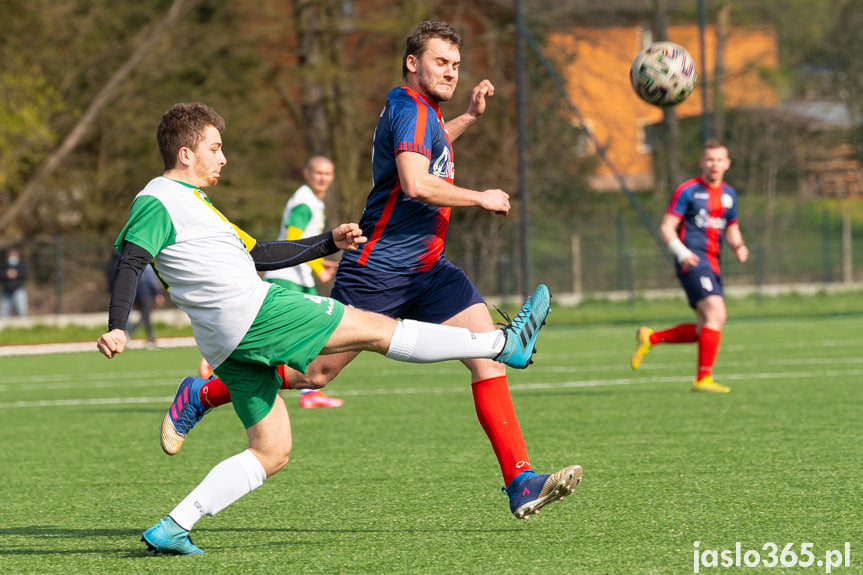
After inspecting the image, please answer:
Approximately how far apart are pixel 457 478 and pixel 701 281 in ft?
15.0

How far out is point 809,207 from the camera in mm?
25203

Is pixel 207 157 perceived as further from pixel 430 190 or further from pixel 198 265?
pixel 430 190

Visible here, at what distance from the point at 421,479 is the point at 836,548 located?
255cm

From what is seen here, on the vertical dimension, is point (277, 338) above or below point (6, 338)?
above

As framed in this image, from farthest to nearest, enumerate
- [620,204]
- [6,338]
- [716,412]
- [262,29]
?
[262,29] < [620,204] < [6,338] < [716,412]

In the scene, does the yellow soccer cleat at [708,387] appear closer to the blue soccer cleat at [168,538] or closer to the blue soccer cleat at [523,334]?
the blue soccer cleat at [523,334]

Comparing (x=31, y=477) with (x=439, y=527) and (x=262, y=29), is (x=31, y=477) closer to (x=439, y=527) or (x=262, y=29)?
(x=439, y=527)

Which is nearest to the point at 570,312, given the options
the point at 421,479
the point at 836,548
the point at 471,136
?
the point at 471,136

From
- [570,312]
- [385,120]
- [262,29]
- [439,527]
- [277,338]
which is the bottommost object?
[570,312]

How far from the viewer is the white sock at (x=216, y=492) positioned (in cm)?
463

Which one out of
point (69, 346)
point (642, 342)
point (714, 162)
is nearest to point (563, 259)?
point (69, 346)

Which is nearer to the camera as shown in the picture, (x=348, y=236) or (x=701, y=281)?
(x=348, y=236)

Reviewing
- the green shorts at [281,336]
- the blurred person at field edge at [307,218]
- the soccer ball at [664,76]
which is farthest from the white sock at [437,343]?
the blurred person at field edge at [307,218]

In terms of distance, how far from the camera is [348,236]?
4793 millimetres
